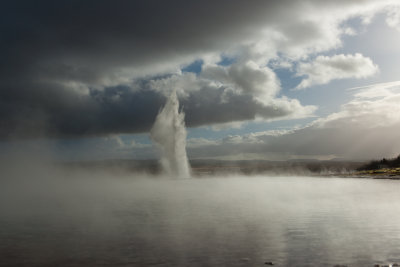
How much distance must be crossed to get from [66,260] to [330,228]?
1590 centimetres

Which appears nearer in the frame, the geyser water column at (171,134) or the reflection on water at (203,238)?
the reflection on water at (203,238)

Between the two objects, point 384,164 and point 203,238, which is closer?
point 203,238

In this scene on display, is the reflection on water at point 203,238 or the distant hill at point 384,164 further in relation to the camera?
the distant hill at point 384,164

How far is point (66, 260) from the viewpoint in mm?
15164

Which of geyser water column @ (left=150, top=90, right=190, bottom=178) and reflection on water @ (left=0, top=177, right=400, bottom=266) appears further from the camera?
geyser water column @ (left=150, top=90, right=190, bottom=178)

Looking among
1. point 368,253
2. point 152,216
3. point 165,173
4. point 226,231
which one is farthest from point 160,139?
point 368,253

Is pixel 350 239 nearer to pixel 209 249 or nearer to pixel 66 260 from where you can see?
pixel 209 249

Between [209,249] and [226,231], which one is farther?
[226,231]

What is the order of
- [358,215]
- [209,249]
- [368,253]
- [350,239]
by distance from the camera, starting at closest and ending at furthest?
1. [368,253]
2. [209,249]
3. [350,239]
4. [358,215]

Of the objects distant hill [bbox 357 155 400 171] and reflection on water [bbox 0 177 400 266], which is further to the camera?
distant hill [bbox 357 155 400 171]

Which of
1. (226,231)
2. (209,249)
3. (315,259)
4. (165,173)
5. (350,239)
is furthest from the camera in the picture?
(165,173)

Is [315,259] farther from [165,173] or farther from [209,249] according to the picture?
[165,173]

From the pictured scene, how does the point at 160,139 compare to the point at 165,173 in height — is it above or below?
above

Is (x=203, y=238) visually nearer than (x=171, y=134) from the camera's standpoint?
Yes
